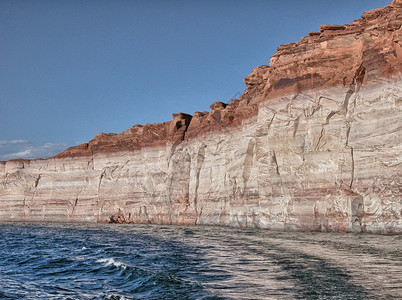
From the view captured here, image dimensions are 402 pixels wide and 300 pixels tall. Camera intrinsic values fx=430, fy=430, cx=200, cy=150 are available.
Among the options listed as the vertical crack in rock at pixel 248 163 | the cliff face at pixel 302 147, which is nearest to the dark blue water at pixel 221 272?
the cliff face at pixel 302 147

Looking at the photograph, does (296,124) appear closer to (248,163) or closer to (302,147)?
(302,147)

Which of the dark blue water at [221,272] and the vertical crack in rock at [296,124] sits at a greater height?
the vertical crack in rock at [296,124]

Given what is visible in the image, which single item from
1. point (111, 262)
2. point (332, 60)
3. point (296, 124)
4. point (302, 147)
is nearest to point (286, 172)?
point (302, 147)

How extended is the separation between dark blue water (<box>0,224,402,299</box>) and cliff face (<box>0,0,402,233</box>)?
5.80 metres

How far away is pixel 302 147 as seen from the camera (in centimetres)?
2800

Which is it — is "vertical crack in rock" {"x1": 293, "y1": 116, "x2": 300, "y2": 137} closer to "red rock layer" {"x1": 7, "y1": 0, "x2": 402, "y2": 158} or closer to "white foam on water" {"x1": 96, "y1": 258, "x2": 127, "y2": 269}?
"red rock layer" {"x1": 7, "y1": 0, "x2": 402, "y2": 158}

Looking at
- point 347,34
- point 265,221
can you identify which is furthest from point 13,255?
point 347,34

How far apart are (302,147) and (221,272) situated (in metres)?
16.8

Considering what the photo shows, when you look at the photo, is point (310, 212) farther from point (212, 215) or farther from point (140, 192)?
point (140, 192)

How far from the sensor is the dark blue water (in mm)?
9977

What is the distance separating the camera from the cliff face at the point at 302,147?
2316 cm

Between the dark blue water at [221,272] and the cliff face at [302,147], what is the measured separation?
580cm

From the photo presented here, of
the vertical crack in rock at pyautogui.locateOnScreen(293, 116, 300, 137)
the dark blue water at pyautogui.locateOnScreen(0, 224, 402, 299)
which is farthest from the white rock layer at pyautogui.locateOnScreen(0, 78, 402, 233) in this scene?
the dark blue water at pyautogui.locateOnScreen(0, 224, 402, 299)

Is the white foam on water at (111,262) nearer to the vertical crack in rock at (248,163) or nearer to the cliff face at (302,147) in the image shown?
the cliff face at (302,147)
